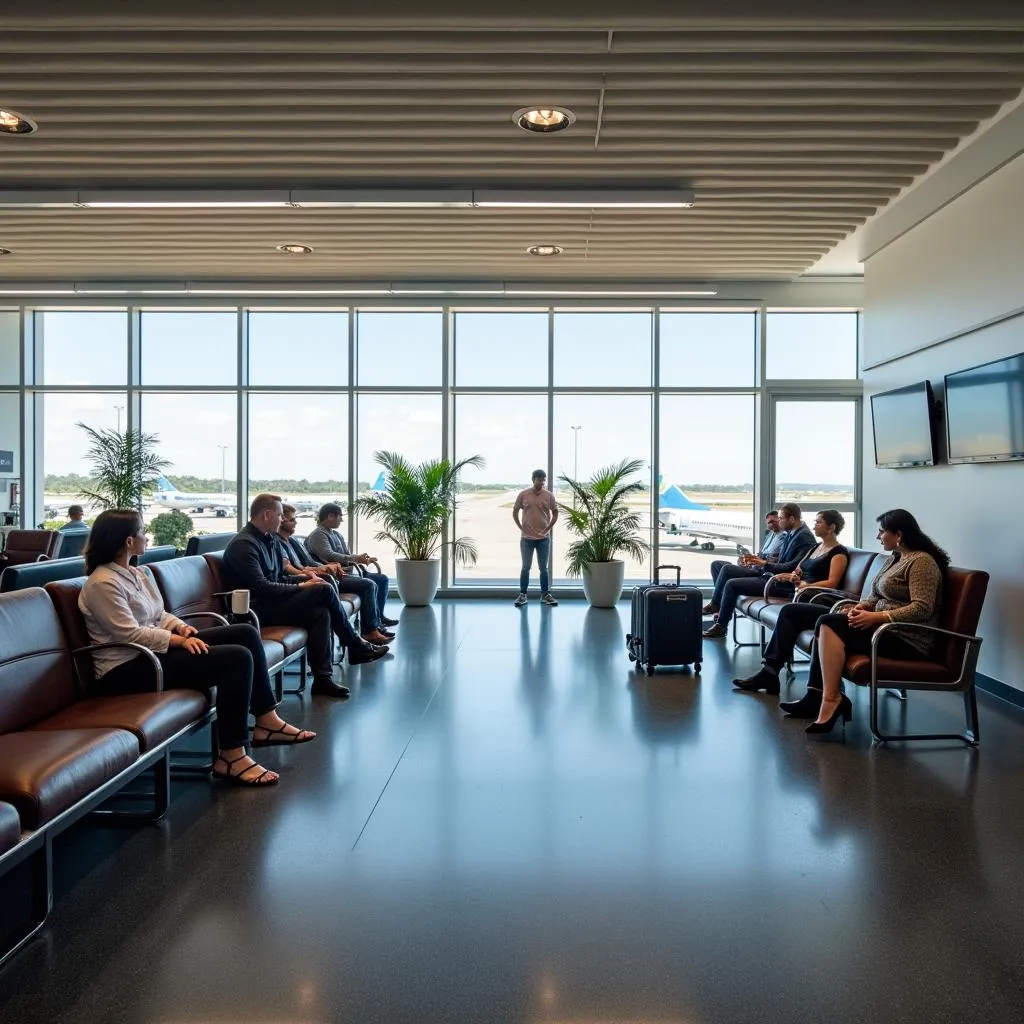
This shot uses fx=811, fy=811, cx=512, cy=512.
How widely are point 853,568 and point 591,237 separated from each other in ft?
13.0

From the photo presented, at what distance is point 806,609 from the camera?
17.5 feet

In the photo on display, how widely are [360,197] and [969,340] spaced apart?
4681 millimetres

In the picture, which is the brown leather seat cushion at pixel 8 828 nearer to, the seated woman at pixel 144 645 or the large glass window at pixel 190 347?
the seated woman at pixel 144 645

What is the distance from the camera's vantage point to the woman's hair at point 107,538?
3.62 meters

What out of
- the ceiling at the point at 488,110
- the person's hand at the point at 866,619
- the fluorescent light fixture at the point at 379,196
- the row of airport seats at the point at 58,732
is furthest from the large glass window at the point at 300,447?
the person's hand at the point at 866,619

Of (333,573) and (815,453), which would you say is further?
(815,453)

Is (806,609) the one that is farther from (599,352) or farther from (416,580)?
(599,352)

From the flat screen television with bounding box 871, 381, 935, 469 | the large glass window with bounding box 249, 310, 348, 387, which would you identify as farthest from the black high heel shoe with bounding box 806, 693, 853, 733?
the large glass window with bounding box 249, 310, 348, 387

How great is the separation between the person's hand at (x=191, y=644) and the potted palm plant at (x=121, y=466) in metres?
6.82

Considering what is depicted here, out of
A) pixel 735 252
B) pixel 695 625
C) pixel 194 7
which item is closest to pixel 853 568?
pixel 695 625

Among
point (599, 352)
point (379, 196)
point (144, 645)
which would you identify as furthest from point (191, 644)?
point (599, 352)

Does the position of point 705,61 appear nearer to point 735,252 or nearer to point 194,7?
point 194,7

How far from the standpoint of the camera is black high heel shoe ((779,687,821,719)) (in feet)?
15.8

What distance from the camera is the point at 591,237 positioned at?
7754 mm
